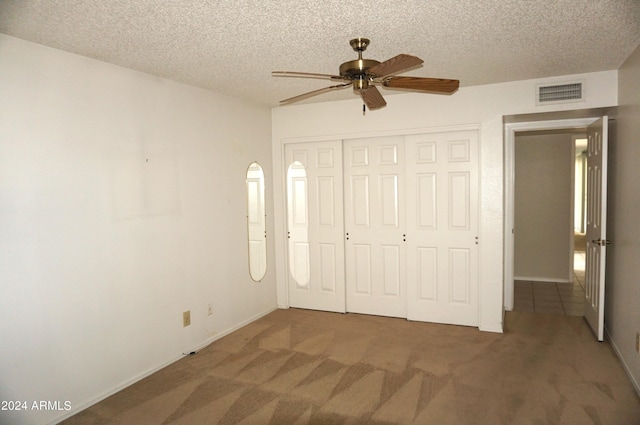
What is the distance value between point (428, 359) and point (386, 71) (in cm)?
248

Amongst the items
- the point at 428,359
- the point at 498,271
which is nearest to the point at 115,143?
the point at 428,359

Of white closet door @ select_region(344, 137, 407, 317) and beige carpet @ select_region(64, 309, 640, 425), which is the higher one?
white closet door @ select_region(344, 137, 407, 317)

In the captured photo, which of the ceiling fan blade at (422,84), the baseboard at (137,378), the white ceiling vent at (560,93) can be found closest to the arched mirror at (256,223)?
the baseboard at (137,378)

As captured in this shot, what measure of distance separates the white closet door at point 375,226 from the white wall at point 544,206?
106 inches

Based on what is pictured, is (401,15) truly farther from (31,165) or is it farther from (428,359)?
(428,359)

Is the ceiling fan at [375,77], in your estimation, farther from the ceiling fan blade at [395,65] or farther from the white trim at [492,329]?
the white trim at [492,329]

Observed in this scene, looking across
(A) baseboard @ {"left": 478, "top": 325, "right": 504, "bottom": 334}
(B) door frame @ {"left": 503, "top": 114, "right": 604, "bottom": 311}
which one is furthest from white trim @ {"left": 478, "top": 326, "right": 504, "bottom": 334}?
(B) door frame @ {"left": 503, "top": 114, "right": 604, "bottom": 311}

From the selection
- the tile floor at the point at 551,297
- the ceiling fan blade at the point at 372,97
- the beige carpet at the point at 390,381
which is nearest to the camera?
the ceiling fan blade at the point at 372,97

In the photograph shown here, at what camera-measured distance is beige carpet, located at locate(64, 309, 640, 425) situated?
2.74 meters

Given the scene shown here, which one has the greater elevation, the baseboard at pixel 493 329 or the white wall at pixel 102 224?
the white wall at pixel 102 224

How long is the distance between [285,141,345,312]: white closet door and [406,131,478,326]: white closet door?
33.5 inches

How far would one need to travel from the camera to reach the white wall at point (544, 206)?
20.1 feet

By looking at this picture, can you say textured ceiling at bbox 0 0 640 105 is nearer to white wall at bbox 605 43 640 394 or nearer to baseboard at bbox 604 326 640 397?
white wall at bbox 605 43 640 394

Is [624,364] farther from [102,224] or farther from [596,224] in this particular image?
[102,224]
